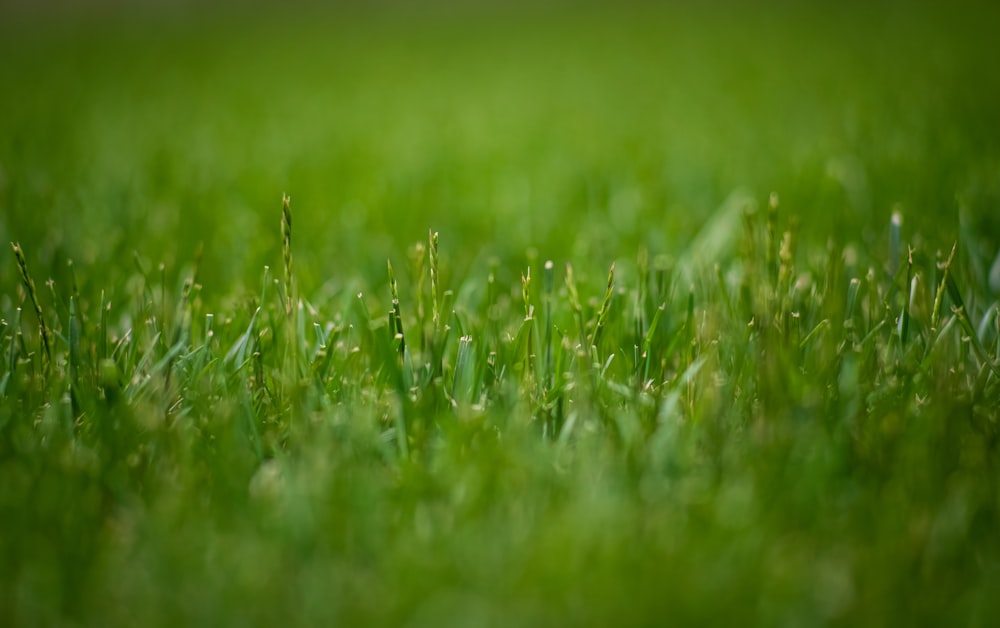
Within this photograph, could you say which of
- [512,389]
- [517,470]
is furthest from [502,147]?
[517,470]

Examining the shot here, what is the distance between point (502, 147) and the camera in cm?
312

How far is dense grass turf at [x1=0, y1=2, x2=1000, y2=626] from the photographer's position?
767 millimetres

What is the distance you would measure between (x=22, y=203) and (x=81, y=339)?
123 centimetres

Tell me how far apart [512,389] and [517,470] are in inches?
7.2

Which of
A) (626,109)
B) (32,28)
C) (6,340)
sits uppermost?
(32,28)

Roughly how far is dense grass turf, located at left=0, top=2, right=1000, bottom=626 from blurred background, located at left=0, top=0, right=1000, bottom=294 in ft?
0.08

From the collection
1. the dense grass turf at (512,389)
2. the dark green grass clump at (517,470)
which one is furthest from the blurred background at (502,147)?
the dark green grass clump at (517,470)

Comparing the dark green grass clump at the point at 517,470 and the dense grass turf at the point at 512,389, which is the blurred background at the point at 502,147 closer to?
the dense grass turf at the point at 512,389

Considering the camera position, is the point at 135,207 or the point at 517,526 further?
the point at 135,207

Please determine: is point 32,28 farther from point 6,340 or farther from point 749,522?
point 749,522

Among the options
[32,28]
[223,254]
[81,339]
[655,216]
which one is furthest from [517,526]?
[32,28]

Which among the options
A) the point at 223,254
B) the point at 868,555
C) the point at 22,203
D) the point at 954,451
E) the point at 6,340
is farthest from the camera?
the point at 22,203

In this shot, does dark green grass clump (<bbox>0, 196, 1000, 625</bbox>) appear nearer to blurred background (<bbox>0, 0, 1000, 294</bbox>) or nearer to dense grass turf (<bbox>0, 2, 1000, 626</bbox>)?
dense grass turf (<bbox>0, 2, 1000, 626</bbox>)

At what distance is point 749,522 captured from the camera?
31.7 inches
